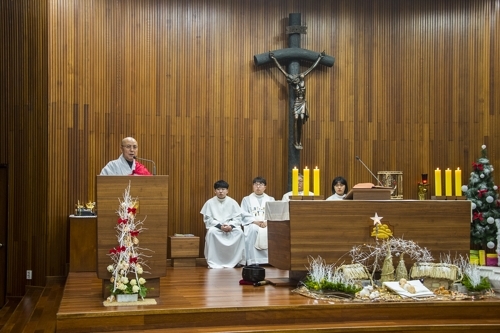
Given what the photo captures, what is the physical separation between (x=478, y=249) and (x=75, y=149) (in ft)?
18.9

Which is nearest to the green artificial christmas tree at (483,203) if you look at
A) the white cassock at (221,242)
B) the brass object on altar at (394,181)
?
the brass object on altar at (394,181)

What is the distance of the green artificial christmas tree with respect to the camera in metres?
9.27

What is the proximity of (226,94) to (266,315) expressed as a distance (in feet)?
15.6

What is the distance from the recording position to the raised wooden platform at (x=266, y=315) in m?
5.14

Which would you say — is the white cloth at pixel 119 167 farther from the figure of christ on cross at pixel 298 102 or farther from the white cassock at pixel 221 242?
the figure of christ on cross at pixel 298 102

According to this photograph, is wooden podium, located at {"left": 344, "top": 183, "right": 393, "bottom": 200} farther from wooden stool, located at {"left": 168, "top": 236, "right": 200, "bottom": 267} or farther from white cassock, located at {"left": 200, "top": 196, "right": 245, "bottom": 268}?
wooden stool, located at {"left": 168, "top": 236, "right": 200, "bottom": 267}

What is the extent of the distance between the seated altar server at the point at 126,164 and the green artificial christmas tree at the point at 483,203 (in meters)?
4.95

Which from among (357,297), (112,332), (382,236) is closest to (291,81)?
(382,236)

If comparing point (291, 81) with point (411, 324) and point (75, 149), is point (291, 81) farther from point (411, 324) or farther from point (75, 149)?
point (411, 324)

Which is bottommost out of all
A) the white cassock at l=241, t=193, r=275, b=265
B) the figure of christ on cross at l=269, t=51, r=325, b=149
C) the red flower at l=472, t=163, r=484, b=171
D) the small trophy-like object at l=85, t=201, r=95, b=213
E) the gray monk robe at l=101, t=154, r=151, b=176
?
the white cassock at l=241, t=193, r=275, b=265

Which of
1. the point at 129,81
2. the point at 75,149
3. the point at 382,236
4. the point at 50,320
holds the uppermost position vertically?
the point at 129,81

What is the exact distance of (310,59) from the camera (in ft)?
31.8

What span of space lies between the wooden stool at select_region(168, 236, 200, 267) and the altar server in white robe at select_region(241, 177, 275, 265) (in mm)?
699

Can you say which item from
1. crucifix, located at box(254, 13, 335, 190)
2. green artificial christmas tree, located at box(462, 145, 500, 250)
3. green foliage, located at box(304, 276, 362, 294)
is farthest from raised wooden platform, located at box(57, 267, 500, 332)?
crucifix, located at box(254, 13, 335, 190)
